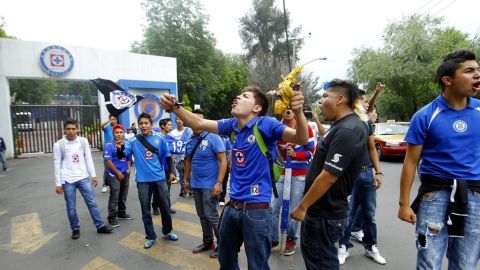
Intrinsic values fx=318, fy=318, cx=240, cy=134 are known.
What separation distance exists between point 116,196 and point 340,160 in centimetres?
492

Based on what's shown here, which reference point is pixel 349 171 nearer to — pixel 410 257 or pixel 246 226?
pixel 246 226

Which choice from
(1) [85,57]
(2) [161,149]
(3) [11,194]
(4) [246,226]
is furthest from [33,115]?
(4) [246,226]

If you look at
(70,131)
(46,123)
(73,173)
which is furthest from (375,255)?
(46,123)

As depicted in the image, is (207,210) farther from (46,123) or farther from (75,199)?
(46,123)

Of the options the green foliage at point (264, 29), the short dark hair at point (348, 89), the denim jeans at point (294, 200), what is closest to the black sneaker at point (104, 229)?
the denim jeans at point (294, 200)

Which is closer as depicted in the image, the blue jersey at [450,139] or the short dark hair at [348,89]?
the blue jersey at [450,139]

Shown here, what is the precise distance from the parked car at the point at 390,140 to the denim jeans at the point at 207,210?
9.50m

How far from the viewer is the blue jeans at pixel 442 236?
2383 mm

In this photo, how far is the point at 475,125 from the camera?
2404 mm

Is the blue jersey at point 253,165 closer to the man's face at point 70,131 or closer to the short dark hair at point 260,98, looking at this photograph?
the short dark hair at point 260,98

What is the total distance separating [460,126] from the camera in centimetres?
241

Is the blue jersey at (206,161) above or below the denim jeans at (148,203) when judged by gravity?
above

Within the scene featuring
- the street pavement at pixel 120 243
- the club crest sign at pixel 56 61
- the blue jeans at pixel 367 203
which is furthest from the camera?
the club crest sign at pixel 56 61

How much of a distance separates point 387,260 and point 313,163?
2.39m
